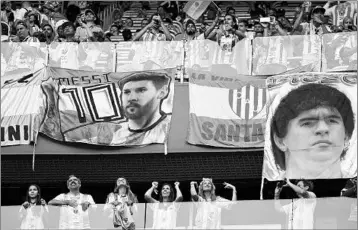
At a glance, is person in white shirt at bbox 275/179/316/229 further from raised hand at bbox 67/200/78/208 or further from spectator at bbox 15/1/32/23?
spectator at bbox 15/1/32/23

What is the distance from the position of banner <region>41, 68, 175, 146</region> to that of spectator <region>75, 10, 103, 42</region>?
885 mm

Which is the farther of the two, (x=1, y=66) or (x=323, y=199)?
(x=1, y=66)

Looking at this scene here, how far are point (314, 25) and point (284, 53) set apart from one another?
105 centimetres

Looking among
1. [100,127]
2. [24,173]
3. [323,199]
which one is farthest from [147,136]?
[323,199]

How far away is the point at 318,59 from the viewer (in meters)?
23.5

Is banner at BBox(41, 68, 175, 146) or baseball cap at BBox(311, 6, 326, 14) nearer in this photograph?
banner at BBox(41, 68, 175, 146)

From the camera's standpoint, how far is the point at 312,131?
2292cm

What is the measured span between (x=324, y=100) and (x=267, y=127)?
98 centimetres

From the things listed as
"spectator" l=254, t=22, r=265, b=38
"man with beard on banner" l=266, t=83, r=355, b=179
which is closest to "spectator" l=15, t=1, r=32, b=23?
"spectator" l=254, t=22, r=265, b=38

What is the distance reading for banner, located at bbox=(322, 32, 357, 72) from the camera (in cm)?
2334

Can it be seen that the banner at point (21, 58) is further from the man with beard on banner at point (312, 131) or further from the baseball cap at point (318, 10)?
the baseball cap at point (318, 10)

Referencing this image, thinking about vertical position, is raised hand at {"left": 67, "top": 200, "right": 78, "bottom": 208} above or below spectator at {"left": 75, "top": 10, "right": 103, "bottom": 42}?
below

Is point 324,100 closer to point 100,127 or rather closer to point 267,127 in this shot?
point 267,127

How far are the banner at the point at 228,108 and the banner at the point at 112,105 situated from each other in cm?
48
